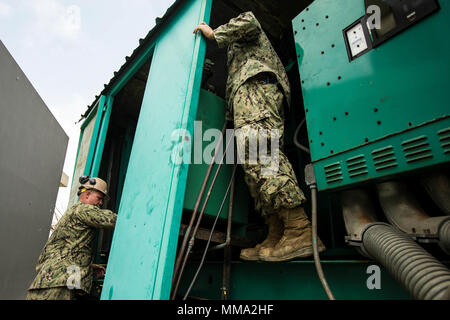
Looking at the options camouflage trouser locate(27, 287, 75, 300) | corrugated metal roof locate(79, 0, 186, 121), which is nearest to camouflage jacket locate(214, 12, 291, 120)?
corrugated metal roof locate(79, 0, 186, 121)

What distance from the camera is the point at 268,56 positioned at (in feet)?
6.84

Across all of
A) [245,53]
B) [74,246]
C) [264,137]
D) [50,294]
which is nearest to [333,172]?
[264,137]

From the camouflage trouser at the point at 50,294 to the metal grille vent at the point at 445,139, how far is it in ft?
9.44

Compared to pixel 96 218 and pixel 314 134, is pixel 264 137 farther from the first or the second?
pixel 96 218

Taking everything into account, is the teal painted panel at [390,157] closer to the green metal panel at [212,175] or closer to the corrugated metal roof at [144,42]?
the green metal panel at [212,175]

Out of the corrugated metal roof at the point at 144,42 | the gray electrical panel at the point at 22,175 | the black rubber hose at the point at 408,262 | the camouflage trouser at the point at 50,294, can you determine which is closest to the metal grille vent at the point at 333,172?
the black rubber hose at the point at 408,262

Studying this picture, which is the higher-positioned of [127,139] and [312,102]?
[127,139]

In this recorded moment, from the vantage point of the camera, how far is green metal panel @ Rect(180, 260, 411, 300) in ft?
4.08

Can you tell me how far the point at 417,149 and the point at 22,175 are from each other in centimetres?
397

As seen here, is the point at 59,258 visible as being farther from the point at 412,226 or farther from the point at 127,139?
the point at 412,226

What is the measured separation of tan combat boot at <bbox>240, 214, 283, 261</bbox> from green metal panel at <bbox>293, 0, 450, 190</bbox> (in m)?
0.57

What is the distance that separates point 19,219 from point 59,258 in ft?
4.55

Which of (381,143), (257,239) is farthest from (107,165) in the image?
(381,143)
